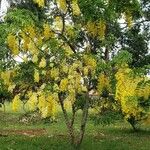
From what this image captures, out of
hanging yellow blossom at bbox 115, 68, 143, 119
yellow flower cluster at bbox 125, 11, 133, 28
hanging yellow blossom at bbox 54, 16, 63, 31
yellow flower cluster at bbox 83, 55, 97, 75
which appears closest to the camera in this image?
hanging yellow blossom at bbox 115, 68, 143, 119

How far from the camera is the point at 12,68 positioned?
14.4 m

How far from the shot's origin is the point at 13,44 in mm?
13391

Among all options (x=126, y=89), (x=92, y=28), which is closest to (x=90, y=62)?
(x=92, y=28)

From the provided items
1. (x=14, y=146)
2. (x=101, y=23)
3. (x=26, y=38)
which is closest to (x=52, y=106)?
(x=26, y=38)

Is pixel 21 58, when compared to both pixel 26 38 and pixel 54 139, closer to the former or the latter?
pixel 26 38

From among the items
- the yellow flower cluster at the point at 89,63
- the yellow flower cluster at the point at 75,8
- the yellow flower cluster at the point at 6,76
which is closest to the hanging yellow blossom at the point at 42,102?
the yellow flower cluster at the point at 89,63

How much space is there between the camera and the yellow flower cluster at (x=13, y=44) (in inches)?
521

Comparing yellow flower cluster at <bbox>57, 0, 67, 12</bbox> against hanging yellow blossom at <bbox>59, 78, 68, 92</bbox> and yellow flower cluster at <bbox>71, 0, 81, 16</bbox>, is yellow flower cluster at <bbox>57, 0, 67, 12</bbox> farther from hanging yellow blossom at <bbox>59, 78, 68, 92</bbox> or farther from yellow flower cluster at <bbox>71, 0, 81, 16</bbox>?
hanging yellow blossom at <bbox>59, 78, 68, 92</bbox>

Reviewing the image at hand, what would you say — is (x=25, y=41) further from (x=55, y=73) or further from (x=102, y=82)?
(x=102, y=82)

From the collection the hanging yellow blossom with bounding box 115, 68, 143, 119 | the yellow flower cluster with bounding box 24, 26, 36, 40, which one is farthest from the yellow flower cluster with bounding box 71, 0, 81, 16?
the hanging yellow blossom with bounding box 115, 68, 143, 119

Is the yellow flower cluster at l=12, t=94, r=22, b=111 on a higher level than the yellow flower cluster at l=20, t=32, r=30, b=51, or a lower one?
lower

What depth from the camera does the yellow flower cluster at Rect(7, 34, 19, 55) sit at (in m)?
13.2

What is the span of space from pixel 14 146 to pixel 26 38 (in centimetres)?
726

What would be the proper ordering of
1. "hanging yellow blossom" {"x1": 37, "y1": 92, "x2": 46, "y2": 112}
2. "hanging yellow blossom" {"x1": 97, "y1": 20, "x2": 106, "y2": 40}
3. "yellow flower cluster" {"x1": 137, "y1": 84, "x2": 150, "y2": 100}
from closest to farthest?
"hanging yellow blossom" {"x1": 37, "y1": 92, "x2": 46, "y2": 112}, "yellow flower cluster" {"x1": 137, "y1": 84, "x2": 150, "y2": 100}, "hanging yellow blossom" {"x1": 97, "y1": 20, "x2": 106, "y2": 40}
